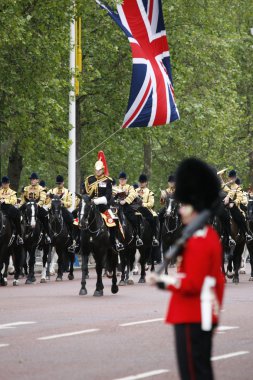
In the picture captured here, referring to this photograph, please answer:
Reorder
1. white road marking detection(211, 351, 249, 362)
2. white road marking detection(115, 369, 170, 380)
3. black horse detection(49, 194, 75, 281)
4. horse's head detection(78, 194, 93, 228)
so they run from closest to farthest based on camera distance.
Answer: white road marking detection(115, 369, 170, 380)
white road marking detection(211, 351, 249, 362)
horse's head detection(78, 194, 93, 228)
black horse detection(49, 194, 75, 281)

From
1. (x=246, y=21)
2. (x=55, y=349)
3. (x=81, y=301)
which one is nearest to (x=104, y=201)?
(x=81, y=301)

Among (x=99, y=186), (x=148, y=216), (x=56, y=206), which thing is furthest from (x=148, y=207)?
(x=99, y=186)

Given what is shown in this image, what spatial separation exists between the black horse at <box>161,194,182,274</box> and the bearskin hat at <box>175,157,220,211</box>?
69.5ft

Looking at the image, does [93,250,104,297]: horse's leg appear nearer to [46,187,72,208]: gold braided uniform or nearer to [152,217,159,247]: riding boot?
[46,187,72,208]: gold braided uniform

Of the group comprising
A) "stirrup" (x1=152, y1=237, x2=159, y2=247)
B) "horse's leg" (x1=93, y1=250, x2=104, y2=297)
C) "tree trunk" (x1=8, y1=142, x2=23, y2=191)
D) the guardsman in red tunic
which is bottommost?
the guardsman in red tunic

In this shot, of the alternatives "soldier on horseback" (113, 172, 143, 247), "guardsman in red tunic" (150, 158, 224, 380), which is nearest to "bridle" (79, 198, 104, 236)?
"soldier on horseback" (113, 172, 143, 247)

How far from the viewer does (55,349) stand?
49.9ft

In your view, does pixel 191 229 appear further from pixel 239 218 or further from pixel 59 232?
pixel 59 232

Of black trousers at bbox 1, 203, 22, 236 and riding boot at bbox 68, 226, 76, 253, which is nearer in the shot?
black trousers at bbox 1, 203, 22, 236

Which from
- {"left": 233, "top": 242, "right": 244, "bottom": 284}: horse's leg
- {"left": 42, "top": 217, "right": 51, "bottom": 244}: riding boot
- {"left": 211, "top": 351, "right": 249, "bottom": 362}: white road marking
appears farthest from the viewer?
{"left": 42, "top": 217, "right": 51, "bottom": 244}: riding boot

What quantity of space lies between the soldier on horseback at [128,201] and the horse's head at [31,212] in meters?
1.76

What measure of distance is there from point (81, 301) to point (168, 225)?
7.63 m

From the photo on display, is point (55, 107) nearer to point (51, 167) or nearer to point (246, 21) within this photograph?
point (51, 167)

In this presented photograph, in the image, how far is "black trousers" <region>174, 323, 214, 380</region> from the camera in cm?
Result: 834
